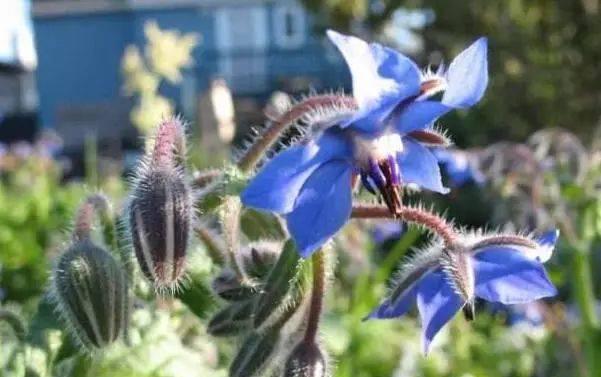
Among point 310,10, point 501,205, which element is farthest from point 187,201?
point 310,10

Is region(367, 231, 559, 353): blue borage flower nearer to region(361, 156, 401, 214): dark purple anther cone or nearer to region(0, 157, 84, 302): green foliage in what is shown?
region(361, 156, 401, 214): dark purple anther cone

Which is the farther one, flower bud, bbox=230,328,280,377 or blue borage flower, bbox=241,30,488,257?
flower bud, bbox=230,328,280,377

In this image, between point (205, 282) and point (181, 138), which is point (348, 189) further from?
point (205, 282)

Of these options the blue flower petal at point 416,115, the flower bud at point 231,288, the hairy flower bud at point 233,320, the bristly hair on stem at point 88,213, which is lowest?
the hairy flower bud at point 233,320

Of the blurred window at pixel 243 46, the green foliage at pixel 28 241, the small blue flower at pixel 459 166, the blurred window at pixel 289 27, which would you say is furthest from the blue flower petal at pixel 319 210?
the blurred window at pixel 289 27

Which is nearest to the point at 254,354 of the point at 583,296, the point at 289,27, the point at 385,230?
the point at 583,296

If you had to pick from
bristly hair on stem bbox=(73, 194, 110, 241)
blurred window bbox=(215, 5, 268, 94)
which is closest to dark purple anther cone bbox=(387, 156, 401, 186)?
bristly hair on stem bbox=(73, 194, 110, 241)

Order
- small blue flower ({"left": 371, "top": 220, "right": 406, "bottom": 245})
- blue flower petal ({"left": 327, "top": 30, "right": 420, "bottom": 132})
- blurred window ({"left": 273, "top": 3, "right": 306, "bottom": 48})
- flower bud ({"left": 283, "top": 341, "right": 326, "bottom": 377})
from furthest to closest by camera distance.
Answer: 1. blurred window ({"left": 273, "top": 3, "right": 306, "bottom": 48})
2. small blue flower ({"left": 371, "top": 220, "right": 406, "bottom": 245})
3. flower bud ({"left": 283, "top": 341, "right": 326, "bottom": 377})
4. blue flower petal ({"left": 327, "top": 30, "right": 420, "bottom": 132})

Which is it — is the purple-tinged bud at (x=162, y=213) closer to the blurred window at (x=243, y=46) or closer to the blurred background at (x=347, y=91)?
the blurred background at (x=347, y=91)
